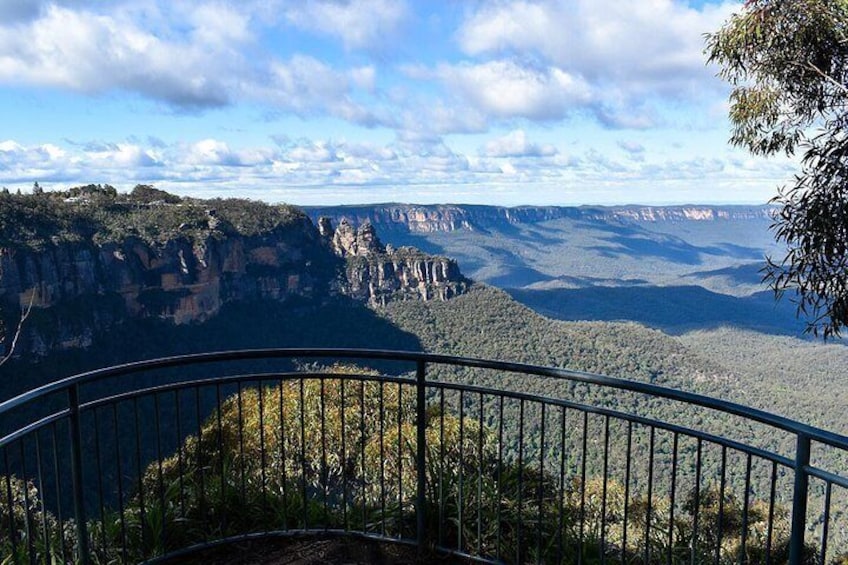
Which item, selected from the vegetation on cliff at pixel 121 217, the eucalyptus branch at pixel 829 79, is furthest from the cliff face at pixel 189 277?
the eucalyptus branch at pixel 829 79

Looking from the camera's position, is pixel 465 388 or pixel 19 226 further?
pixel 19 226

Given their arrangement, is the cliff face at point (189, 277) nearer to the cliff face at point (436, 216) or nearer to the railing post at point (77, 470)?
the railing post at point (77, 470)

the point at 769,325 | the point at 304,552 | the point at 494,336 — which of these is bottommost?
the point at 769,325

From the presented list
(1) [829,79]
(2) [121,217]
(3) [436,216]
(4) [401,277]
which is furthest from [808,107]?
(3) [436,216]

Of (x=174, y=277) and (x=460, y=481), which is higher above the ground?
(x=460, y=481)

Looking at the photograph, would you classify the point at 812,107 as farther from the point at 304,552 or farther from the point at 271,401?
the point at 271,401

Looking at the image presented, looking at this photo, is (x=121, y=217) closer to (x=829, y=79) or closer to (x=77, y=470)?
(x=829, y=79)

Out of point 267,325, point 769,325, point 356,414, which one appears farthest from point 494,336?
point 769,325

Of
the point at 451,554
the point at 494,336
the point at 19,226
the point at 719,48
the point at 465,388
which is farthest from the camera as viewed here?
the point at 494,336
